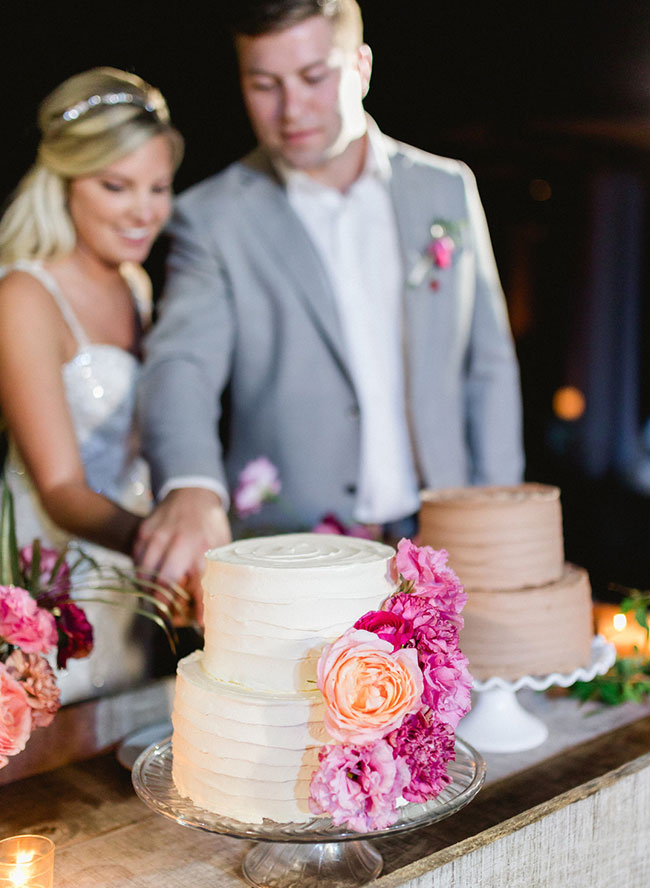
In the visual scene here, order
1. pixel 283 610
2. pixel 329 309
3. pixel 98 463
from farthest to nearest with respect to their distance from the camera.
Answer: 1. pixel 329 309
2. pixel 98 463
3. pixel 283 610

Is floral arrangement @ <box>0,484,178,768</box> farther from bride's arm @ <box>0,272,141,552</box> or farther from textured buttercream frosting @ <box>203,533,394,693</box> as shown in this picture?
bride's arm @ <box>0,272,141,552</box>

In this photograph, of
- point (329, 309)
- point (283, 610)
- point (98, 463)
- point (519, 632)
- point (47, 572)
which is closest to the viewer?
point (283, 610)

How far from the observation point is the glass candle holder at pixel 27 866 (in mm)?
1043

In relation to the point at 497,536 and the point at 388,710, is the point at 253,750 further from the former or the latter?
the point at 497,536

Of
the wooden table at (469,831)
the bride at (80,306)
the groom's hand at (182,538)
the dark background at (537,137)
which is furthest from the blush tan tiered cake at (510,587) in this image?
the dark background at (537,137)

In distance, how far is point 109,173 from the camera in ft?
8.38

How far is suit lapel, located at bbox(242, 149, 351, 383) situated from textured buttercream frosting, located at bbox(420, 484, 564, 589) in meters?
1.20

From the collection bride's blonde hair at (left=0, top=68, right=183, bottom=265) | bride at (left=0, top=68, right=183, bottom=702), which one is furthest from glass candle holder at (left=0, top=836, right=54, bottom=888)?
bride's blonde hair at (left=0, top=68, right=183, bottom=265)

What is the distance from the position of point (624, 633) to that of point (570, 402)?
17.5 feet

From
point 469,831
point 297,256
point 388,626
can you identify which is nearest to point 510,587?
point 469,831

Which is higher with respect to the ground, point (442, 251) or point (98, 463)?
point (442, 251)

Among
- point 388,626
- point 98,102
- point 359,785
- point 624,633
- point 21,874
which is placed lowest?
point 624,633

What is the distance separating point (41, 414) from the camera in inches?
93.3

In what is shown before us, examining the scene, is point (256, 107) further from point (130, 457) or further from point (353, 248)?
point (130, 457)
